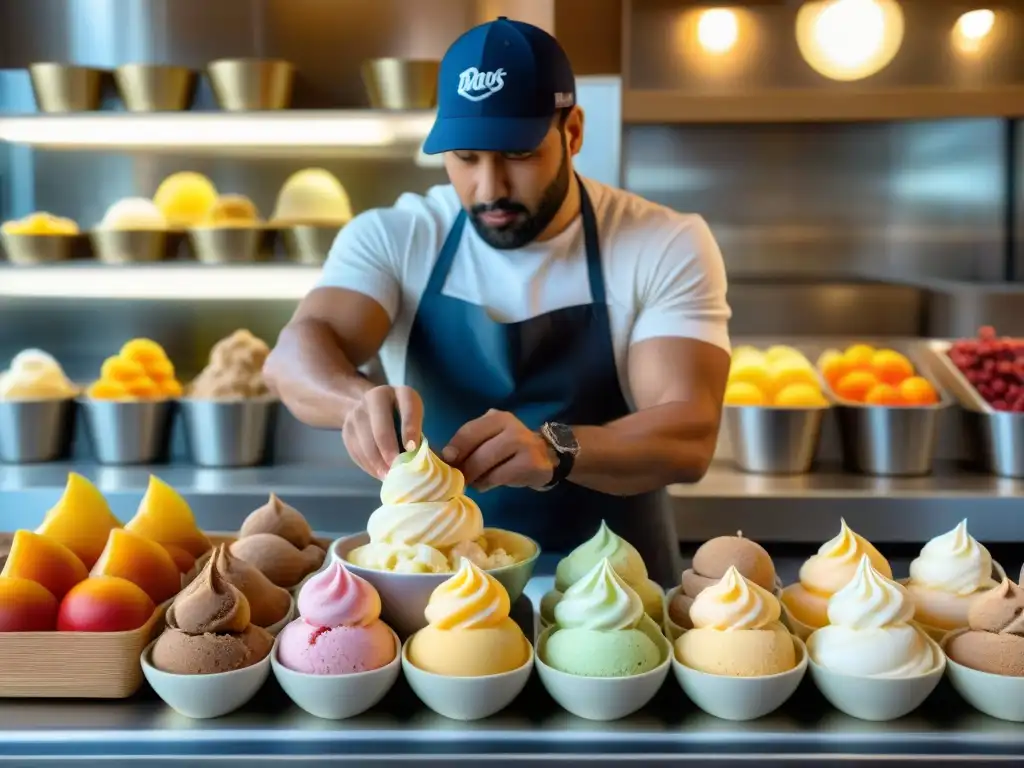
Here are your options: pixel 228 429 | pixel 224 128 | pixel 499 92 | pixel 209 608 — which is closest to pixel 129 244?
pixel 224 128

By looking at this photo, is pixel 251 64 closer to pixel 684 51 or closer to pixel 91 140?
pixel 91 140

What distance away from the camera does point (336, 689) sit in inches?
49.4

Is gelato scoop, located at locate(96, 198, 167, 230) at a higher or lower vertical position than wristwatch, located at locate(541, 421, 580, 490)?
higher

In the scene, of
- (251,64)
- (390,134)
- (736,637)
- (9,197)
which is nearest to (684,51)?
(390,134)

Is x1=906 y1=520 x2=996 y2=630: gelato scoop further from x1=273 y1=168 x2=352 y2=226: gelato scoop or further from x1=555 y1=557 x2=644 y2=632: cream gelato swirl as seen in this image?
x1=273 y1=168 x2=352 y2=226: gelato scoop

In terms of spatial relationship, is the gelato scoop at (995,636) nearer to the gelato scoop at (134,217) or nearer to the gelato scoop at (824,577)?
the gelato scoop at (824,577)

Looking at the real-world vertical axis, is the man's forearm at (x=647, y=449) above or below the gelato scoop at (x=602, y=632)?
above

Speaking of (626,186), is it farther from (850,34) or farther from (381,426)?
(381,426)

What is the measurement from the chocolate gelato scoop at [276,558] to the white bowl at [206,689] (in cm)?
32

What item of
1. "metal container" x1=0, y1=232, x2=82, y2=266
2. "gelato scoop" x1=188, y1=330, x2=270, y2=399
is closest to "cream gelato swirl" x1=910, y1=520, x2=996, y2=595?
"gelato scoop" x1=188, y1=330, x2=270, y2=399

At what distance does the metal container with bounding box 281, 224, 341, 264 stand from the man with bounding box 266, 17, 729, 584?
0.91 meters

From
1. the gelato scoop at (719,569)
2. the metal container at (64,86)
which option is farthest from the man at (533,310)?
the metal container at (64,86)

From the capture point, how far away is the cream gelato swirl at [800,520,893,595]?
146 cm

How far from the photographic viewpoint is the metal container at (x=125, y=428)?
122 inches
